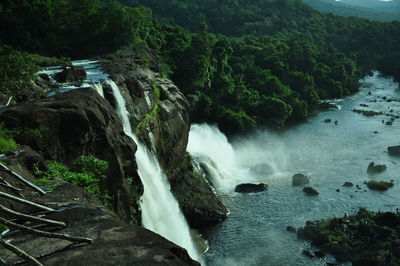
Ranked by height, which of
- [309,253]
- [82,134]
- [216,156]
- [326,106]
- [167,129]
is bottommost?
[326,106]

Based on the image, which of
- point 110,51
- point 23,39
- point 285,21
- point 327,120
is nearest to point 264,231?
point 110,51

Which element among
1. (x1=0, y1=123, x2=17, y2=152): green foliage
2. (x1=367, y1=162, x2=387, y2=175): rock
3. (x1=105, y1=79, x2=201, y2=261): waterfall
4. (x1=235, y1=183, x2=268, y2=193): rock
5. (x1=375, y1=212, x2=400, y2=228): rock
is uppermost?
(x1=0, y1=123, x2=17, y2=152): green foliage

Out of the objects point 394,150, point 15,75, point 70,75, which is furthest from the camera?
point 394,150

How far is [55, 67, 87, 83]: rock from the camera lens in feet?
95.5

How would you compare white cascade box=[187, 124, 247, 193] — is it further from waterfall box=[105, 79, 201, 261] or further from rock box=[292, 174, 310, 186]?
waterfall box=[105, 79, 201, 261]

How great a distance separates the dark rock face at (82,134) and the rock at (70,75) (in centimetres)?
753

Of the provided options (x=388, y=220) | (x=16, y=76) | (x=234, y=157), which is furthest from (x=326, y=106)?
(x=16, y=76)

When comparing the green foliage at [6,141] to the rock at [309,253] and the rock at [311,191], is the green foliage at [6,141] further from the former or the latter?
the rock at [311,191]

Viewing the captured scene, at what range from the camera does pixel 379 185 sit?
4131cm

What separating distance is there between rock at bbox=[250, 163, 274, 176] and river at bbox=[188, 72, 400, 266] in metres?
0.49

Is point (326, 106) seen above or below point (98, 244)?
below

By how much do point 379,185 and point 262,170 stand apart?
12.0 m

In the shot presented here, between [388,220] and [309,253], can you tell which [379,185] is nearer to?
[388,220]

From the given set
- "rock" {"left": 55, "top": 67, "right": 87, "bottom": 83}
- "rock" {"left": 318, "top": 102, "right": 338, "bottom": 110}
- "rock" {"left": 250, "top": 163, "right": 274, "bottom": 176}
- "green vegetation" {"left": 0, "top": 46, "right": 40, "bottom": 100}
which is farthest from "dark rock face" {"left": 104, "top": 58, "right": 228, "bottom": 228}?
"rock" {"left": 318, "top": 102, "right": 338, "bottom": 110}
